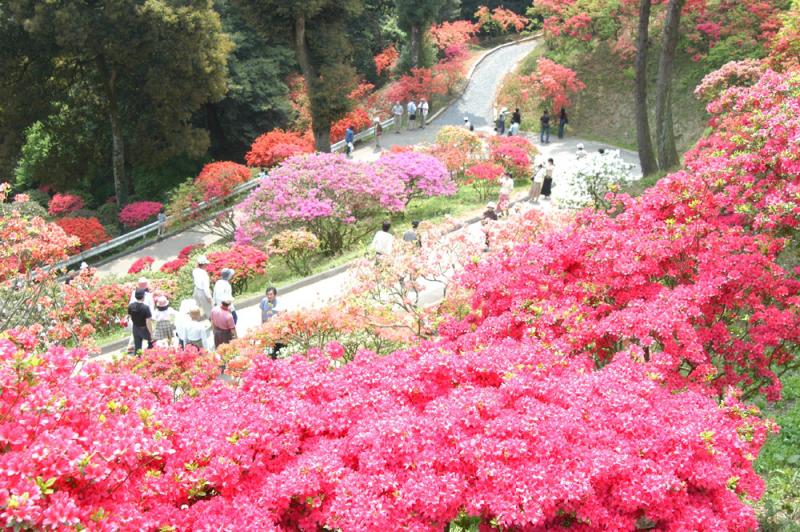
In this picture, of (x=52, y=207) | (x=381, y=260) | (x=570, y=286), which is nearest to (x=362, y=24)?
(x=52, y=207)

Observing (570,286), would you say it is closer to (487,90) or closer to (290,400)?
(290,400)

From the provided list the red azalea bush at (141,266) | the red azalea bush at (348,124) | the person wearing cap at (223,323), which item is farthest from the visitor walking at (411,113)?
the person wearing cap at (223,323)

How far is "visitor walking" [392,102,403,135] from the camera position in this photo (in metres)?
28.2

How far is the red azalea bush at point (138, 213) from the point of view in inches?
922

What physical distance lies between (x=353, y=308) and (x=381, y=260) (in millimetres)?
1204

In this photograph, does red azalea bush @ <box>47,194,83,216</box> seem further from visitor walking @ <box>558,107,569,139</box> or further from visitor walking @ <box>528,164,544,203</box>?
visitor walking @ <box>558,107,569,139</box>

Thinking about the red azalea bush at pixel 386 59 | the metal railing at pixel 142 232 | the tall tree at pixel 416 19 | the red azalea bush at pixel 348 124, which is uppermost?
the tall tree at pixel 416 19

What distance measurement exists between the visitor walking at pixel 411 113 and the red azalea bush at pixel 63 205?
13.1 meters

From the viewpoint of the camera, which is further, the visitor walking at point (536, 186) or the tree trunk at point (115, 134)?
the tree trunk at point (115, 134)

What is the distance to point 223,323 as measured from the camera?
9.47 meters

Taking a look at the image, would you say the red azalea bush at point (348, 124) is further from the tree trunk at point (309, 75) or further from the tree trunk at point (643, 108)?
the tree trunk at point (643, 108)

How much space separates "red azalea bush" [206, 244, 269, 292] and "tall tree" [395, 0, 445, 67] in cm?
1709

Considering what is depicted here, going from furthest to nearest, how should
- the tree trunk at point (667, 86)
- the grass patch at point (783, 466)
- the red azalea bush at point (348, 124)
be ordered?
the red azalea bush at point (348, 124), the tree trunk at point (667, 86), the grass patch at point (783, 466)

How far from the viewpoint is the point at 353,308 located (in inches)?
336
